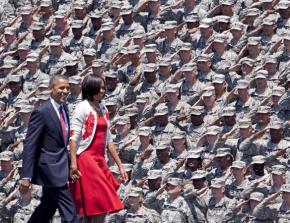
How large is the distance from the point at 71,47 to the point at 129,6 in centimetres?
102

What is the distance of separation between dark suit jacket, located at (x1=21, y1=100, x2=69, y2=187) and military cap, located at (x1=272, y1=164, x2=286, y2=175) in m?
3.96

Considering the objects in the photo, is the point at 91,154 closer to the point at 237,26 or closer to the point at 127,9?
the point at 237,26

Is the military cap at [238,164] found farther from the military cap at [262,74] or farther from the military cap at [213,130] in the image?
the military cap at [262,74]

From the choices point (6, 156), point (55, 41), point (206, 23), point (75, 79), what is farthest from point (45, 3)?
point (6, 156)

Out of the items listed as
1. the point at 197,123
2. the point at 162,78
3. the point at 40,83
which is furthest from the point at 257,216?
the point at 40,83

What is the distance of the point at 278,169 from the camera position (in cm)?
1459

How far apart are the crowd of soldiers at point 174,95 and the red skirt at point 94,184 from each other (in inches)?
137

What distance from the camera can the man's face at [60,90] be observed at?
436 inches

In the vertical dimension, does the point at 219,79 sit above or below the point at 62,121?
below

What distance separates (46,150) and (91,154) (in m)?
0.41

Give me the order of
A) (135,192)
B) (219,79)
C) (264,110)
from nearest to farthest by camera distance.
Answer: (135,192) → (264,110) → (219,79)

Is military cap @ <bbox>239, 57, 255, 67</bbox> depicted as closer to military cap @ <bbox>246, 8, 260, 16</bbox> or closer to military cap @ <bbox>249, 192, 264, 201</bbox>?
military cap @ <bbox>246, 8, 260, 16</bbox>

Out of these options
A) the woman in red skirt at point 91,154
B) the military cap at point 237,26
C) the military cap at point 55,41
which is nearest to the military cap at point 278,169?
the military cap at point 237,26

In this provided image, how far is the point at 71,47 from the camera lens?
745 inches
